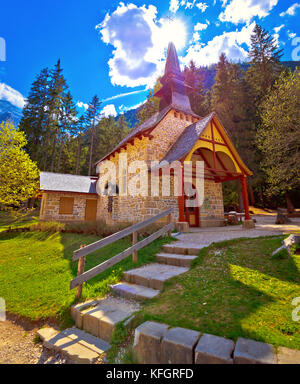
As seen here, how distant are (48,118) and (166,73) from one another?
21.0 meters

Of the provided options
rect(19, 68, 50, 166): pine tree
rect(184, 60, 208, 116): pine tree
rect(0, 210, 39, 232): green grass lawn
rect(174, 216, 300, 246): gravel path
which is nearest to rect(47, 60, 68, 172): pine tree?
rect(19, 68, 50, 166): pine tree

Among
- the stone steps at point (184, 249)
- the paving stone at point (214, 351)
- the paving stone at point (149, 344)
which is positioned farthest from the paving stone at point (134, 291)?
the stone steps at point (184, 249)

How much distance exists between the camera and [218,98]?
24.6 meters

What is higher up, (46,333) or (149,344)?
(149,344)

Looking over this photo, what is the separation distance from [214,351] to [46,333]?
10.3ft

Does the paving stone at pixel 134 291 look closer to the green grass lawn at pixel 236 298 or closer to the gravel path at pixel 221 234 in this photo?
the green grass lawn at pixel 236 298

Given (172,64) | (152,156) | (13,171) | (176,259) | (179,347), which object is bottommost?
(179,347)

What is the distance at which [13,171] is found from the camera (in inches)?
554

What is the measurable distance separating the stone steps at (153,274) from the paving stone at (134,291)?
0.39 feet

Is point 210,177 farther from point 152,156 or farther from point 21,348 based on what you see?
point 21,348

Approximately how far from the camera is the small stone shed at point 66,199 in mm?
16391

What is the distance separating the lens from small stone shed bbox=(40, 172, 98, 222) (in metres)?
16.4

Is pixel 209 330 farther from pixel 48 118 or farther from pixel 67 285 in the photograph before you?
pixel 48 118

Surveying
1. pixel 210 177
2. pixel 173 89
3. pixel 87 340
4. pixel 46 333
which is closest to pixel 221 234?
pixel 210 177
